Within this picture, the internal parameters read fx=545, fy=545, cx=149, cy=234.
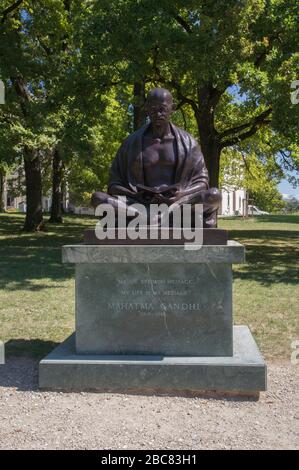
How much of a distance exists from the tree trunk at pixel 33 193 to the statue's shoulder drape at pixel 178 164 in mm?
15676

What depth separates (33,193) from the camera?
2206 centimetres

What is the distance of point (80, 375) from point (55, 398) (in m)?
0.30

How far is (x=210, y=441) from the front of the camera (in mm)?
3982

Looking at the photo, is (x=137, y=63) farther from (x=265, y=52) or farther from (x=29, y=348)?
(x=29, y=348)

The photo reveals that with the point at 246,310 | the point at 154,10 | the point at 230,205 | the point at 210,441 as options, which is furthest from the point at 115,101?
the point at 230,205

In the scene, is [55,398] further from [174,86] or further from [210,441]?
[174,86]

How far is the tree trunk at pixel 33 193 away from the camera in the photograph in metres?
21.7

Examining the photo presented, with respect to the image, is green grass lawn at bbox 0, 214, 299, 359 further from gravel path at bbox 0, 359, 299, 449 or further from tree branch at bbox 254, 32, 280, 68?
tree branch at bbox 254, 32, 280, 68

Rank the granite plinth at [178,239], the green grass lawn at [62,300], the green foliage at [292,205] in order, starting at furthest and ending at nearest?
the green foliage at [292,205] < the green grass lawn at [62,300] < the granite plinth at [178,239]

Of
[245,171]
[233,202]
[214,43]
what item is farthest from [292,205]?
[214,43]

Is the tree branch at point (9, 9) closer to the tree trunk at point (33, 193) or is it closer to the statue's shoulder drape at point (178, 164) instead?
the tree trunk at point (33, 193)

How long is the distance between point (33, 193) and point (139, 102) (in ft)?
25.2

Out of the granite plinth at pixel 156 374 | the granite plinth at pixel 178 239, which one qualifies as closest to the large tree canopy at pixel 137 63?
the granite plinth at pixel 178 239

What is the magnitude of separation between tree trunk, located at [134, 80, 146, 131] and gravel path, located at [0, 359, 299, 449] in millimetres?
12111
